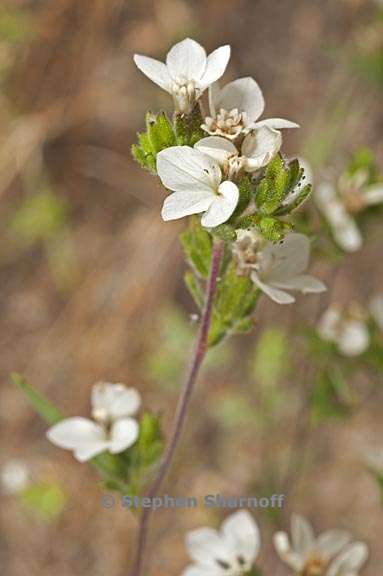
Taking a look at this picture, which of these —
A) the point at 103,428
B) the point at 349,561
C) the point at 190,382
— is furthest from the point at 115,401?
the point at 349,561

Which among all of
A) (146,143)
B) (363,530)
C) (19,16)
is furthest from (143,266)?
(146,143)

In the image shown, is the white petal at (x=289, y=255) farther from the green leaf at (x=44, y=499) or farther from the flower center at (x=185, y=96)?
the green leaf at (x=44, y=499)

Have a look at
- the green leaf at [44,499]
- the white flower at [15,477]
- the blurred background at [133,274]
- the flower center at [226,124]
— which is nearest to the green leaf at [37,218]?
the blurred background at [133,274]

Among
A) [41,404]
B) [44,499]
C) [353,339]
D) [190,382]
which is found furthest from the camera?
[44,499]

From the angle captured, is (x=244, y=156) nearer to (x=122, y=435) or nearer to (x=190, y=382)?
(x=190, y=382)

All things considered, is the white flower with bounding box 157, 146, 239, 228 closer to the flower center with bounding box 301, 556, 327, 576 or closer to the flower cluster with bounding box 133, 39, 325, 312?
the flower cluster with bounding box 133, 39, 325, 312

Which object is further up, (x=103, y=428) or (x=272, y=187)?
(x=272, y=187)
